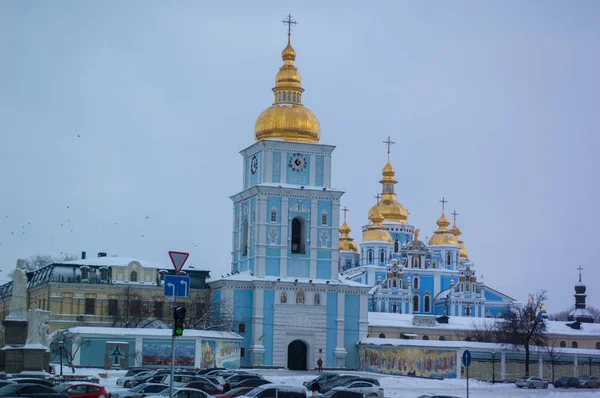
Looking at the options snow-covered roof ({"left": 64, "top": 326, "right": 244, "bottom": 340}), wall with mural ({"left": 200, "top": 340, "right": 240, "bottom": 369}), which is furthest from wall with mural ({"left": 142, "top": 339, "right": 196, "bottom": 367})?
wall with mural ({"left": 200, "top": 340, "right": 240, "bottom": 369})

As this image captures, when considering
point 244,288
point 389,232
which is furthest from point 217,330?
point 389,232

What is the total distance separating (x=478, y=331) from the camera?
256 feet

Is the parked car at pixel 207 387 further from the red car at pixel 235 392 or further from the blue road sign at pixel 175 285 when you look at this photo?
the blue road sign at pixel 175 285

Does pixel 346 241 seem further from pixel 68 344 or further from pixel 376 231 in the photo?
pixel 68 344

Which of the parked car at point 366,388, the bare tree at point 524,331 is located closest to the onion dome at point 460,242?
the bare tree at point 524,331

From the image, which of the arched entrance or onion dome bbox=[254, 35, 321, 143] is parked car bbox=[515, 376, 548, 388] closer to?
the arched entrance

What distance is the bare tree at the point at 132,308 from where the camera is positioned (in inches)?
2562

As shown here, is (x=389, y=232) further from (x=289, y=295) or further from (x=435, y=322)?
(x=289, y=295)

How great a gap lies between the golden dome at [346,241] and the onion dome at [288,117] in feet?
127

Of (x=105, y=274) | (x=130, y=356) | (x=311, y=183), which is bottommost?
(x=130, y=356)

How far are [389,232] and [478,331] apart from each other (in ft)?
84.2

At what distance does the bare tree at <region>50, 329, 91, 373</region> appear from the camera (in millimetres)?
56188

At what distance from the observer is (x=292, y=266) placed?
65.1 meters

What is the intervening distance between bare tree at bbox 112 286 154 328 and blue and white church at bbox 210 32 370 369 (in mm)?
3957
